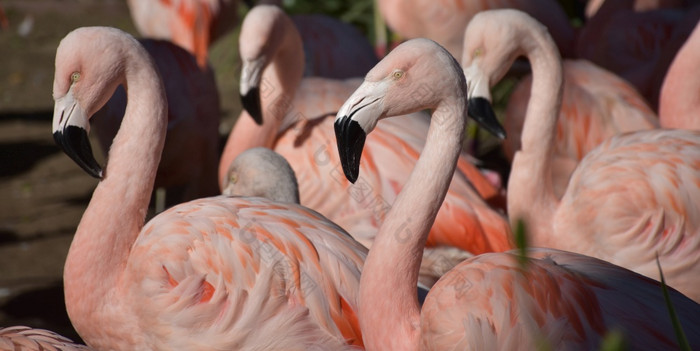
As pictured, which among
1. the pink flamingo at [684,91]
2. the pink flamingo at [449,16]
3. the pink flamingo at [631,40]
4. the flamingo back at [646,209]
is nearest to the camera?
the flamingo back at [646,209]

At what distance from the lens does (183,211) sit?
2.73 meters

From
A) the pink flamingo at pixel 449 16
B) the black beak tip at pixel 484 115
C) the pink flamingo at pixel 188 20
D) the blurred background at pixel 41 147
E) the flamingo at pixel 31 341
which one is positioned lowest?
the blurred background at pixel 41 147

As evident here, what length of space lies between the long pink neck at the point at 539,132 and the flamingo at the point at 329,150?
15 cm

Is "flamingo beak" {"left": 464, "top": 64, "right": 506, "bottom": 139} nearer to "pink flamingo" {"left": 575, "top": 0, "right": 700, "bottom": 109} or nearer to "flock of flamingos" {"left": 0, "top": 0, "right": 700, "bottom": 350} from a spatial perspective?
"flock of flamingos" {"left": 0, "top": 0, "right": 700, "bottom": 350}

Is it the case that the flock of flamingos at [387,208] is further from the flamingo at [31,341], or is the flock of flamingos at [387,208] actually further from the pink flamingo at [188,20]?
the pink flamingo at [188,20]

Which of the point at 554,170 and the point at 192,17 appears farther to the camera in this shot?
the point at 192,17

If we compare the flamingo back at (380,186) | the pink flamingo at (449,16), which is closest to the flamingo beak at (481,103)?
the flamingo back at (380,186)

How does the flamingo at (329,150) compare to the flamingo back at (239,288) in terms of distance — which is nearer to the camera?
the flamingo back at (239,288)

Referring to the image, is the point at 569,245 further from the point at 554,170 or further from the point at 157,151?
the point at 157,151

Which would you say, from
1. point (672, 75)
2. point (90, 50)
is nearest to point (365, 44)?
point (672, 75)

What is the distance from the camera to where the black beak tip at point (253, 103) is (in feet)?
12.0

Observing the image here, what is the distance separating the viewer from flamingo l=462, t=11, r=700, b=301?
3133 mm

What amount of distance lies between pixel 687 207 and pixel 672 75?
0.96 meters

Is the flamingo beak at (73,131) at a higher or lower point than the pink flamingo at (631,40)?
higher
